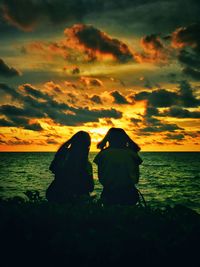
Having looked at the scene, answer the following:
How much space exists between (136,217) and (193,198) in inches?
957

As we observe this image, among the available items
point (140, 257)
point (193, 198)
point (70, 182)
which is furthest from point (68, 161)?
point (193, 198)

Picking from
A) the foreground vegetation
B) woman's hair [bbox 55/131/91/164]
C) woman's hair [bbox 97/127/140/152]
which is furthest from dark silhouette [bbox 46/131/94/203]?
the foreground vegetation

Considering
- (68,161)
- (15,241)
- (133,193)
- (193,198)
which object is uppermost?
(68,161)

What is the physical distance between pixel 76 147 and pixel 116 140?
0.84m

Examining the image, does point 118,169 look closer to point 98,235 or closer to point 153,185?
point 98,235

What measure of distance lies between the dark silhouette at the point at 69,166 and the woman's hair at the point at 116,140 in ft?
1.19

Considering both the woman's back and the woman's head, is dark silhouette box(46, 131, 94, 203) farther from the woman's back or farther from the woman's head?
the woman's back

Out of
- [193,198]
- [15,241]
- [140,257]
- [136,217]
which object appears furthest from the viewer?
[193,198]

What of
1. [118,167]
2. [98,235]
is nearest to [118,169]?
[118,167]

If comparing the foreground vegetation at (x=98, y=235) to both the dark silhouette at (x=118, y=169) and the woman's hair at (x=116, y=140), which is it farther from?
the woman's hair at (x=116, y=140)

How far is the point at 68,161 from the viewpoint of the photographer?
276 inches

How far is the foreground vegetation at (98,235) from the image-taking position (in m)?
4.23

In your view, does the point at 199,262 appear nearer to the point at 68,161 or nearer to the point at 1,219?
the point at 1,219

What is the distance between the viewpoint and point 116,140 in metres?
6.79
